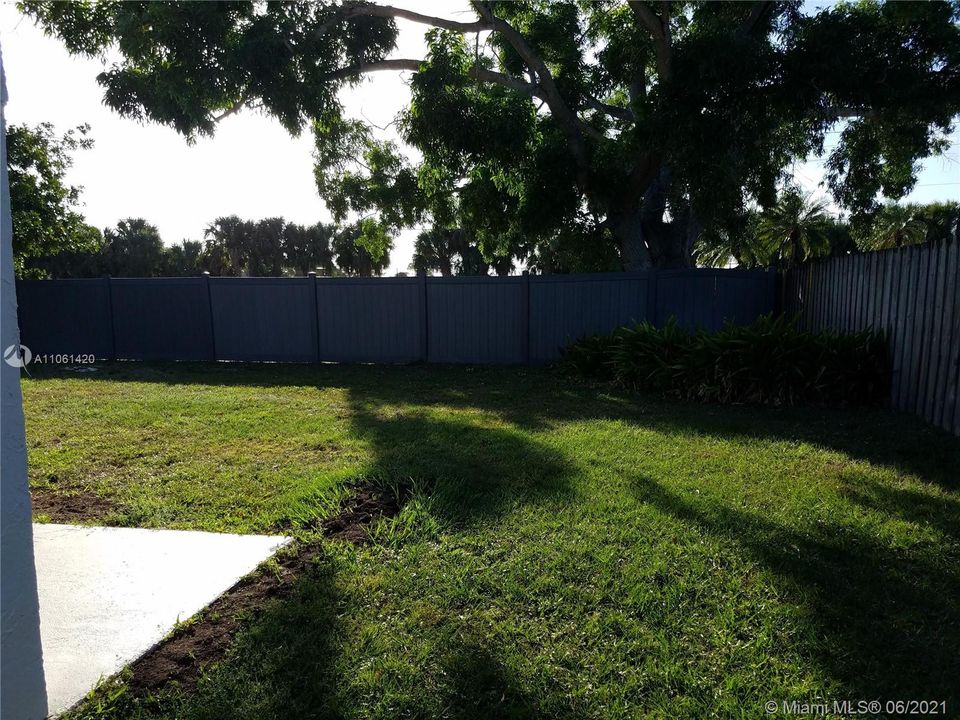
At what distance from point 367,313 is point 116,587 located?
9.22m

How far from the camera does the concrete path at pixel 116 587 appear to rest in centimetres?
220

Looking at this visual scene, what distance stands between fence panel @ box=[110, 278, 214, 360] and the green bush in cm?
869

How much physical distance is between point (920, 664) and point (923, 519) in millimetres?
1668

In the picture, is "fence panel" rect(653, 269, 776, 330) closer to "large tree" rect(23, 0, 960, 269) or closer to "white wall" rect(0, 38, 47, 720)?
"large tree" rect(23, 0, 960, 269)

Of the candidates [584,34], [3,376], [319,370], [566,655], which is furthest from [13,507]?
[584,34]

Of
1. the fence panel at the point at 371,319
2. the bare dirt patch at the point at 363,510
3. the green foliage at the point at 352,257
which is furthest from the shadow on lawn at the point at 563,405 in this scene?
the green foliage at the point at 352,257

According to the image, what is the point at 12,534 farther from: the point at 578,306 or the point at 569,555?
the point at 578,306

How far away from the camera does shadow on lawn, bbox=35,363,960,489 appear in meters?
5.09

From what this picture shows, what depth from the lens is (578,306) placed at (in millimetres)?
10984

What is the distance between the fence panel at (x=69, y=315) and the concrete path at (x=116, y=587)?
10558 mm

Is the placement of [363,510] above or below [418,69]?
below

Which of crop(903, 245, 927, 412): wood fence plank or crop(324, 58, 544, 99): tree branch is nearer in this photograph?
crop(903, 245, 927, 412): wood fence plank

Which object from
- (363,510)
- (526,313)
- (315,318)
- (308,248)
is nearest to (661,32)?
(526,313)

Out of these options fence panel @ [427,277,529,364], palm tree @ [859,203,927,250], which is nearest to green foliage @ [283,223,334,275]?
fence panel @ [427,277,529,364]
